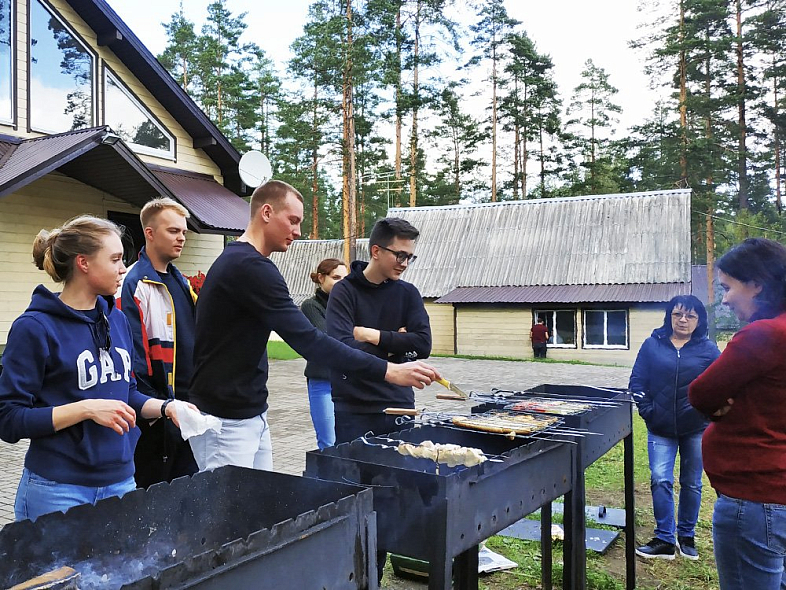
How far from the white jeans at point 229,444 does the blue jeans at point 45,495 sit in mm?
634

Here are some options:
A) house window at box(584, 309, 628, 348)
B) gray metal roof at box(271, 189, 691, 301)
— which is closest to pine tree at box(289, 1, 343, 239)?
gray metal roof at box(271, 189, 691, 301)

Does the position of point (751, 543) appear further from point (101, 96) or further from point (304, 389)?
point (101, 96)

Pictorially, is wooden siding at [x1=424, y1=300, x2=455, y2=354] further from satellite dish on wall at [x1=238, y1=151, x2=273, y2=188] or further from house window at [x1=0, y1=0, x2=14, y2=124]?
house window at [x1=0, y1=0, x2=14, y2=124]

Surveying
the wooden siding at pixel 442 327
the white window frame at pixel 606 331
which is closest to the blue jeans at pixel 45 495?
the white window frame at pixel 606 331

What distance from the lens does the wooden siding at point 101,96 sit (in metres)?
11.2

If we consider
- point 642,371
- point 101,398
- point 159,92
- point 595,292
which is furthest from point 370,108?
point 101,398

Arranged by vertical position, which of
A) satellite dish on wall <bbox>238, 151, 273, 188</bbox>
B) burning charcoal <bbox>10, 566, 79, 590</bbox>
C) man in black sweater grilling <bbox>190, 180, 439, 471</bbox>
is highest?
satellite dish on wall <bbox>238, 151, 273, 188</bbox>

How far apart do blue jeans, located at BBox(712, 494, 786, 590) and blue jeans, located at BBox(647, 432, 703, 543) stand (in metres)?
2.10

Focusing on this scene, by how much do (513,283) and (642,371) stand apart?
21.8m

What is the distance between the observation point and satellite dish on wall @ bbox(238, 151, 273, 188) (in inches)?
479

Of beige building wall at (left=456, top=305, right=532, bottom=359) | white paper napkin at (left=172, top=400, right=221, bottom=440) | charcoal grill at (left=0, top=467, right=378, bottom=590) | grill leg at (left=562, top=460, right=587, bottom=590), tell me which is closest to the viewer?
charcoal grill at (left=0, top=467, right=378, bottom=590)

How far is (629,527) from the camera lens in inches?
180

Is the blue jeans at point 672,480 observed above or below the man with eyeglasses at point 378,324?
below

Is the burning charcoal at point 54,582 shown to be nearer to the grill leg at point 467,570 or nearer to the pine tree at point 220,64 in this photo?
the grill leg at point 467,570
